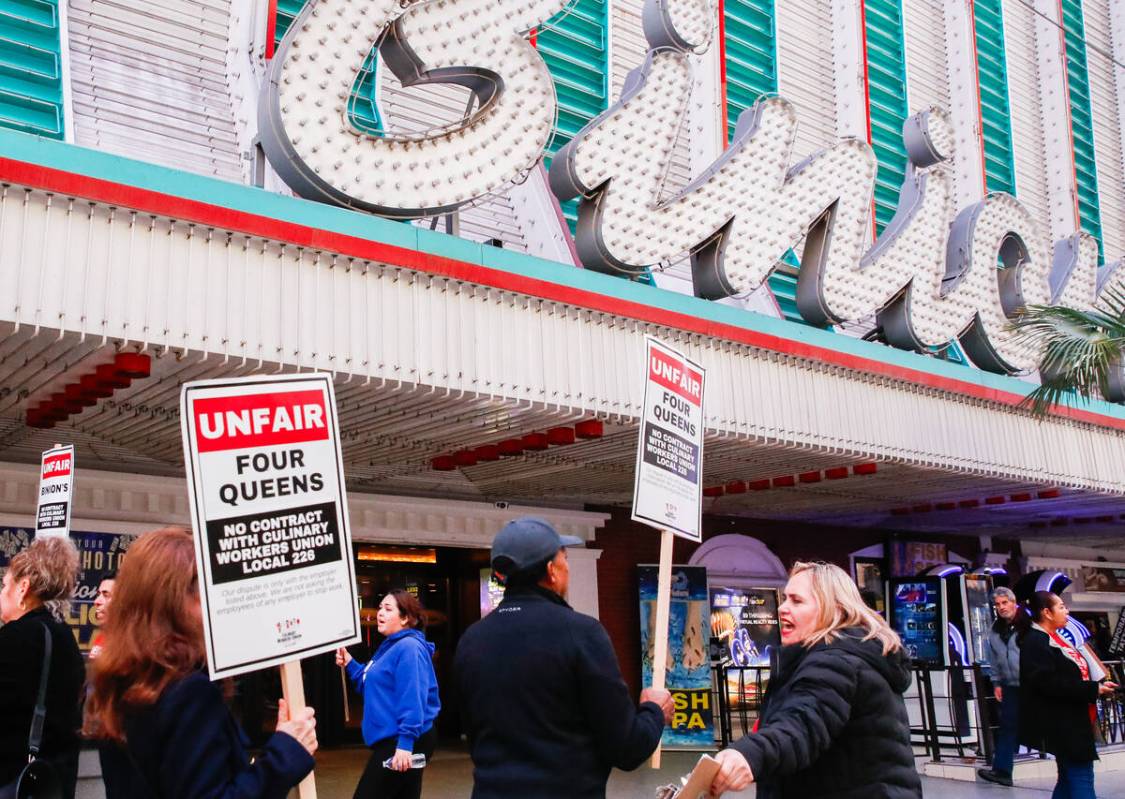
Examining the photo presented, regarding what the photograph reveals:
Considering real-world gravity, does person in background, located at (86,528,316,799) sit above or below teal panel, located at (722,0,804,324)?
below

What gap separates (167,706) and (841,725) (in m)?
2.20

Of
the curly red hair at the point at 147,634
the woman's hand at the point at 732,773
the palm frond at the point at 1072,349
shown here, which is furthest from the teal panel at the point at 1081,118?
the curly red hair at the point at 147,634

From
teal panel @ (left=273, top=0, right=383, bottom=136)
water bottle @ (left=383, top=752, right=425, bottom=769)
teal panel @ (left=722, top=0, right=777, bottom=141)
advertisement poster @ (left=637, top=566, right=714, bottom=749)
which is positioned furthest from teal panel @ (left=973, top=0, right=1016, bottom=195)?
water bottle @ (left=383, top=752, right=425, bottom=769)

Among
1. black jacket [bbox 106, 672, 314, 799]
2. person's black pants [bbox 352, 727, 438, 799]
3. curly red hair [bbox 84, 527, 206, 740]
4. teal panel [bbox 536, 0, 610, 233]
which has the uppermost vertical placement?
teal panel [bbox 536, 0, 610, 233]

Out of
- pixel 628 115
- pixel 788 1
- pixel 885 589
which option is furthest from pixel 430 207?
pixel 885 589

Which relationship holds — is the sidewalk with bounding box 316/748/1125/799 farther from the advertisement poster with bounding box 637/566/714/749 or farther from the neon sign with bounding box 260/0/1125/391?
the neon sign with bounding box 260/0/1125/391

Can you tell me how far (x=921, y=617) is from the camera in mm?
15914

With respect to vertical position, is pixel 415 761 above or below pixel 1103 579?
below

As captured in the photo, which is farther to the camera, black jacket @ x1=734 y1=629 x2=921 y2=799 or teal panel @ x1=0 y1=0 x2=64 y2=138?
teal panel @ x1=0 y1=0 x2=64 y2=138

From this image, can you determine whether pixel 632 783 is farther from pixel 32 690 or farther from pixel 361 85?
pixel 32 690

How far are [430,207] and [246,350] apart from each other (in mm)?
2035

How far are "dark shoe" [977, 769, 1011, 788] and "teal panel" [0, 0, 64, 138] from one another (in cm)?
1038

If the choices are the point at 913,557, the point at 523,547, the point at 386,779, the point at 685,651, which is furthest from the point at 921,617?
the point at 523,547

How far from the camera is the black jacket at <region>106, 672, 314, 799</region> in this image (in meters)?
2.88
